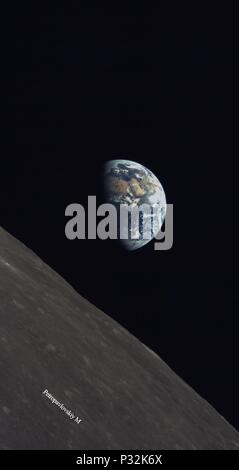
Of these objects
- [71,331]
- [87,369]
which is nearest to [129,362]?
[71,331]

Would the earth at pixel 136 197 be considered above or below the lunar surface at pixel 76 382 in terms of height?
above

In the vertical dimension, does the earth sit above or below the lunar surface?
above

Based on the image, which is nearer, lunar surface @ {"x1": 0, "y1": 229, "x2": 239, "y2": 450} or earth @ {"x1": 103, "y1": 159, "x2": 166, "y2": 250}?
lunar surface @ {"x1": 0, "y1": 229, "x2": 239, "y2": 450}

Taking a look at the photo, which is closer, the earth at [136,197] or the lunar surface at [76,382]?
the lunar surface at [76,382]
